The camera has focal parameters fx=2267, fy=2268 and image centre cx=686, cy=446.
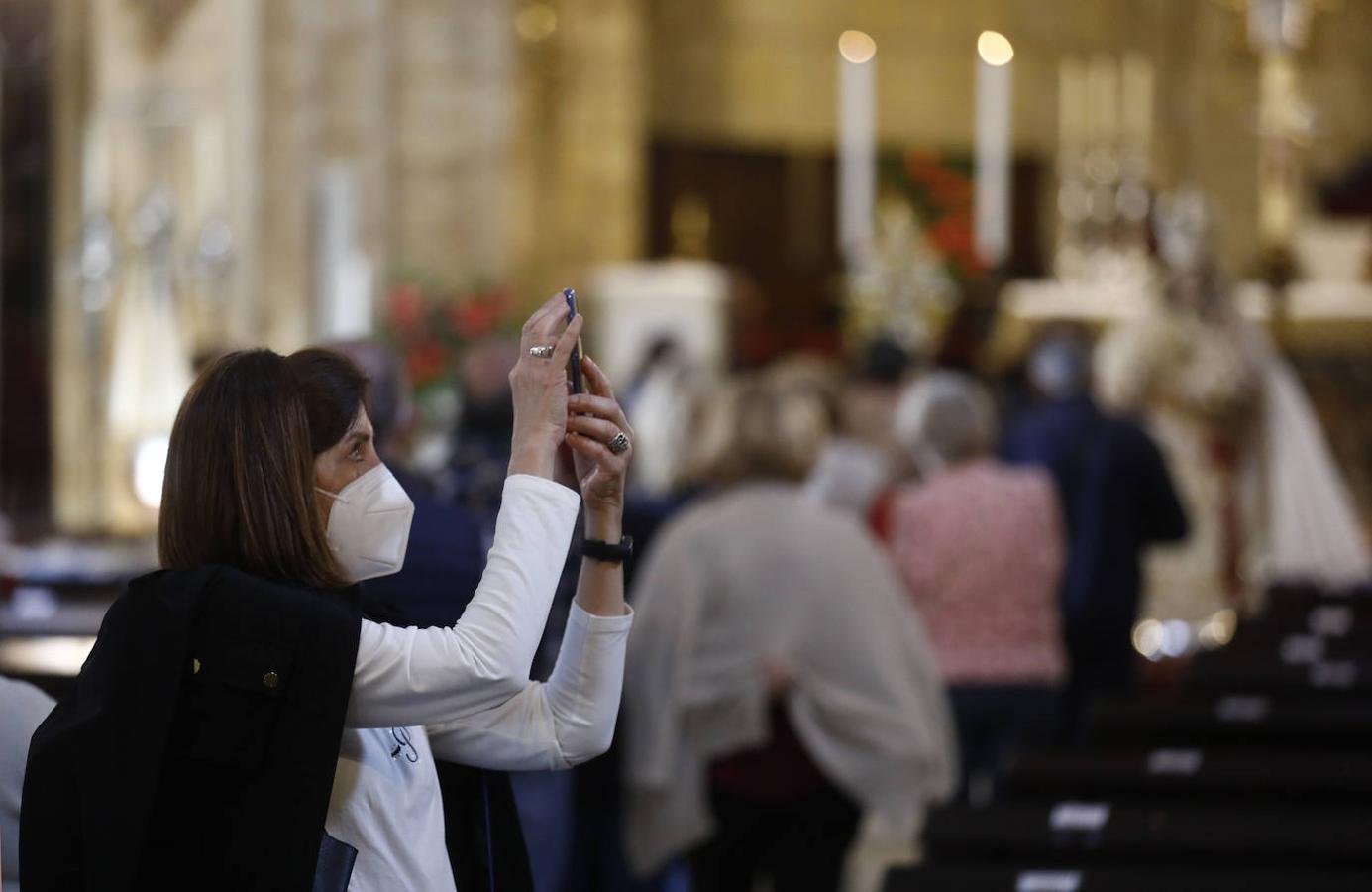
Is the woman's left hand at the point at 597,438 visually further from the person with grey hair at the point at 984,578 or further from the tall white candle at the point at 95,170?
the tall white candle at the point at 95,170

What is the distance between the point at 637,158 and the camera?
16625 millimetres

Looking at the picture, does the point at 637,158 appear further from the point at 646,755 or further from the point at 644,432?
the point at 646,755

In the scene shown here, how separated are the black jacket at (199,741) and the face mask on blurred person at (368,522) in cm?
15

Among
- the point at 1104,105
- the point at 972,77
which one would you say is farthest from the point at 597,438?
the point at 972,77

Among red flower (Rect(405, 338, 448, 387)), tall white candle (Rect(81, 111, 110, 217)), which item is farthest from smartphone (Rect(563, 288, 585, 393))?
red flower (Rect(405, 338, 448, 387))

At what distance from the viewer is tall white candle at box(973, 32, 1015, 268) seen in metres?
15.4

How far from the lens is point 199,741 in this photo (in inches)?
87.6

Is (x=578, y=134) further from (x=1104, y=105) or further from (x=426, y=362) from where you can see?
(x=426, y=362)

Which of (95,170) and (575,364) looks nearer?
(575,364)

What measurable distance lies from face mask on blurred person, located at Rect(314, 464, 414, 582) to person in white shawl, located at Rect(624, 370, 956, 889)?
2.71 meters

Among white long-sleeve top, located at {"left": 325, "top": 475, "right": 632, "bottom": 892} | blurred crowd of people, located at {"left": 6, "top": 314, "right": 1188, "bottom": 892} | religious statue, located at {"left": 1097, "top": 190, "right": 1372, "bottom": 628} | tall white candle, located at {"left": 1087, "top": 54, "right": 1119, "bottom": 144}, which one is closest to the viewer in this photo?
white long-sleeve top, located at {"left": 325, "top": 475, "right": 632, "bottom": 892}

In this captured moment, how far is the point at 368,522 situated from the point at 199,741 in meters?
0.31

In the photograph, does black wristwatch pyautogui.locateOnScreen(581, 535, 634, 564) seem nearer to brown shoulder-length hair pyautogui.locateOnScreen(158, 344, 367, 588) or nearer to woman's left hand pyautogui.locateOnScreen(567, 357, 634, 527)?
woman's left hand pyautogui.locateOnScreen(567, 357, 634, 527)

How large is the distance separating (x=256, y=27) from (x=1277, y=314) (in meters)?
5.25
